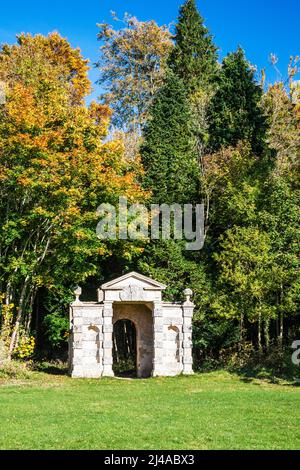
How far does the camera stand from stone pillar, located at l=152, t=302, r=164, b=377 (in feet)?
92.7

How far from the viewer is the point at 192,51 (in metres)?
46.2

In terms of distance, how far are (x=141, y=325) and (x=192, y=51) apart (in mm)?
24077

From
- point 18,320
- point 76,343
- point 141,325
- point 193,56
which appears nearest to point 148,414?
point 76,343

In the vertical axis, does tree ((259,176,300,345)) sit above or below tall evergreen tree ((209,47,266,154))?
below

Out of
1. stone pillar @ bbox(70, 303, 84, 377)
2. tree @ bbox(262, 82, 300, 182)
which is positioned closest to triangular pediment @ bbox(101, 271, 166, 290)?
stone pillar @ bbox(70, 303, 84, 377)

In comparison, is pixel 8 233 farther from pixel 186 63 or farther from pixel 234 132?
pixel 186 63

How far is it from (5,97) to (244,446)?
22.1 metres

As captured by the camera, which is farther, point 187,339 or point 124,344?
point 124,344

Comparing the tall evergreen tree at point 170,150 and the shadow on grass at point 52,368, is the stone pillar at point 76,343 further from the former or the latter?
the tall evergreen tree at point 170,150

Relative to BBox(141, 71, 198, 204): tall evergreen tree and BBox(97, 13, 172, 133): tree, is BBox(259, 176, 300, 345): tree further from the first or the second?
BBox(97, 13, 172, 133): tree

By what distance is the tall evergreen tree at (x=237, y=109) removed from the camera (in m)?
38.1

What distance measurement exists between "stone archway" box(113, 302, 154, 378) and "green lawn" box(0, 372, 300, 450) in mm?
3972

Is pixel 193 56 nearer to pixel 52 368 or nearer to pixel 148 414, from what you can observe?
pixel 52 368

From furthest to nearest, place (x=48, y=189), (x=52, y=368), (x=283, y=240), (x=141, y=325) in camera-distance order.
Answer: (x=52, y=368) → (x=283, y=240) → (x=141, y=325) → (x=48, y=189)
